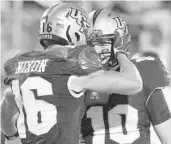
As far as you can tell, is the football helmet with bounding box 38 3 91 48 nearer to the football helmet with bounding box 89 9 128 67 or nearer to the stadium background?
the football helmet with bounding box 89 9 128 67

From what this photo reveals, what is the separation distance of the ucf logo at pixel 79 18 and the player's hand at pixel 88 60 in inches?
7.7

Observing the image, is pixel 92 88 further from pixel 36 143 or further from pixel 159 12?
pixel 159 12

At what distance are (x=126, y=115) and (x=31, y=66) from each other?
2.45 ft

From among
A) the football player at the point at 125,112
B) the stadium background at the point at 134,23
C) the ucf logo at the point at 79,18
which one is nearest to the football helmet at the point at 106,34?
the football player at the point at 125,112

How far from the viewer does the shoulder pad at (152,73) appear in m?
3.04

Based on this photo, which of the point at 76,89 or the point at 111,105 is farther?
the point at 111,105

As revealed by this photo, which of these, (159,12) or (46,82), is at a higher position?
(159,12)

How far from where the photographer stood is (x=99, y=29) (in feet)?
10.1

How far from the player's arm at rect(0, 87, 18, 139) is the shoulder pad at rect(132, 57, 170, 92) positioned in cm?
82

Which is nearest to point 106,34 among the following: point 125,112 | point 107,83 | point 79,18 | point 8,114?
point 79,18

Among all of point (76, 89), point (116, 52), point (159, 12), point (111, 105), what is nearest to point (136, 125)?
point (111, 105)

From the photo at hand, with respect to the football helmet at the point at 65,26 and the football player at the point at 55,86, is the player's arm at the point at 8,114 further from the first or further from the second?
the football helmet at the point at 65,26

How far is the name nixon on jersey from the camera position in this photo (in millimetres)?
2592

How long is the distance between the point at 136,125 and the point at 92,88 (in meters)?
0.66
